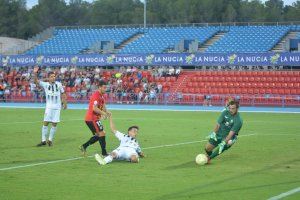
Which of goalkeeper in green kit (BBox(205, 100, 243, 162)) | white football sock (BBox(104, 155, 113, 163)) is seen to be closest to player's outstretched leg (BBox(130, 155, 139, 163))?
white football sock (BBox(104, 155, 113, 163))

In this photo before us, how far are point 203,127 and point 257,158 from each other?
10.9 metres

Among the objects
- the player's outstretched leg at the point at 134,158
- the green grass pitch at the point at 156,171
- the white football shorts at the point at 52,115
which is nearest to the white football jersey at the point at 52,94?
the white football shorts at the point at 52,115

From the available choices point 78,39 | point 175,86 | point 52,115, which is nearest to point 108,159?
point 52,115

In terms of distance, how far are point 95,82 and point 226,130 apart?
117 feet

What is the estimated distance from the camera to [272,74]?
4750 cm

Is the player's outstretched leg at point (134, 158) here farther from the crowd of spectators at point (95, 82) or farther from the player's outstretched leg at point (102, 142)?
the crowd of spectators at point (95, 82)

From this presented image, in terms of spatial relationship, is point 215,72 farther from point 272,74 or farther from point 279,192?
point 279,192

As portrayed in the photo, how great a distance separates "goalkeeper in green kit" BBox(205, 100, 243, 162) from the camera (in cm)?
1448

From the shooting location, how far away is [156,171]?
43.9 feet

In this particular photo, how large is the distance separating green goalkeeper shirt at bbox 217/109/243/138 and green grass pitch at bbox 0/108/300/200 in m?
0.71

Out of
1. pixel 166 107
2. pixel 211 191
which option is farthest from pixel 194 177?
pixel 166 107

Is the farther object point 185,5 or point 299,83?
point 185,5

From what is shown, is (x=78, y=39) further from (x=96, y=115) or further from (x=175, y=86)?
(x=96, y=115)

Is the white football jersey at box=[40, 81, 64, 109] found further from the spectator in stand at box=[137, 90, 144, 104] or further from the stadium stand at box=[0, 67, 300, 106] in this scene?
the spectator in stand at box=[137, 90, 144, 104]
